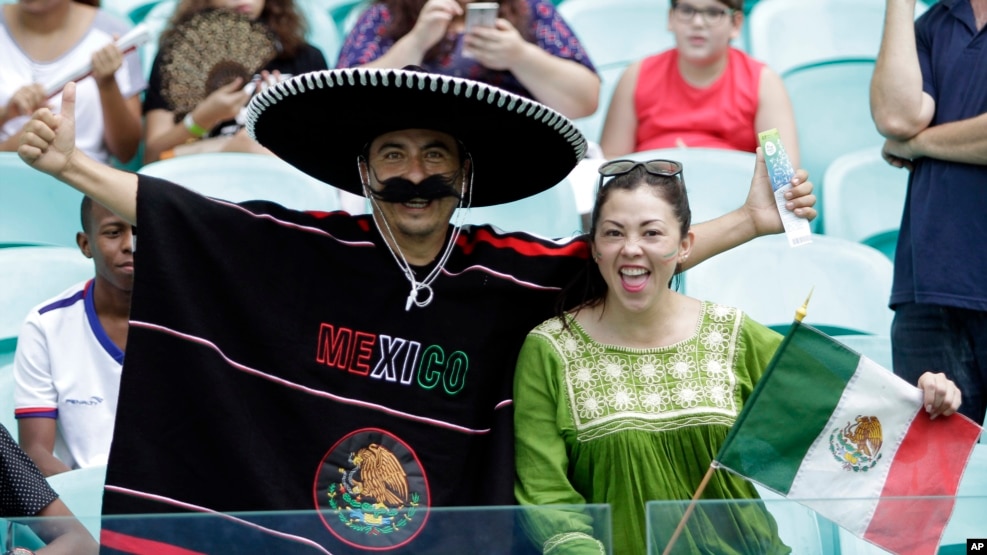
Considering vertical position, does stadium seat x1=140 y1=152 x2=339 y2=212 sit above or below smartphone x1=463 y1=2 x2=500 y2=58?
below

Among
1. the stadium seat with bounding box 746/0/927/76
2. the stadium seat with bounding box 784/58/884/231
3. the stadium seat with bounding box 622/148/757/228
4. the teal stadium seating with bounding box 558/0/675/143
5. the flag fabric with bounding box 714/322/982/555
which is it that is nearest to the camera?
the flag fabric with bounding box 714/322/982/555

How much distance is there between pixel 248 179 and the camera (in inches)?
179

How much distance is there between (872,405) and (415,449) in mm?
985

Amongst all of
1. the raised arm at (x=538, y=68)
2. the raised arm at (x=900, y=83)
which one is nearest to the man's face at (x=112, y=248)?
the raised arm at (x=538, y=68)

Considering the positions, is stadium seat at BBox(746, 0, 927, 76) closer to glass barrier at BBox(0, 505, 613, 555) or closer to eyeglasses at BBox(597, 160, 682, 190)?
eyeglasses at BBox(597, 160, 682, 190)

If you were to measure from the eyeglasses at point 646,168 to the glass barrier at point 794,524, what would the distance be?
34.1 inches

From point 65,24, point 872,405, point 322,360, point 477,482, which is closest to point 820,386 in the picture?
point 872,405

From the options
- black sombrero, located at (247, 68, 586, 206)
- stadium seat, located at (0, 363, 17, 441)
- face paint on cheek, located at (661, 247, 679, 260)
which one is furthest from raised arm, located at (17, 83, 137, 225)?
face paint on cheek, located at (661, 247, 679, 260)

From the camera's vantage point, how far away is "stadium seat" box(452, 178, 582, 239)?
4449 mm

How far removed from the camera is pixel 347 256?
3205mm

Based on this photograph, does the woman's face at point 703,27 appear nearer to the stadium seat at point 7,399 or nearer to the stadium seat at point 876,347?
the stadium seat at point 876,347

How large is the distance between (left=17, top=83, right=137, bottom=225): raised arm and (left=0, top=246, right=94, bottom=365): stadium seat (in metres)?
1.15

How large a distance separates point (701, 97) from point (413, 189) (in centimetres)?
216

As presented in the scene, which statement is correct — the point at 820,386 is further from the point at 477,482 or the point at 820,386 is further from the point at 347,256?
the point at 347,256
